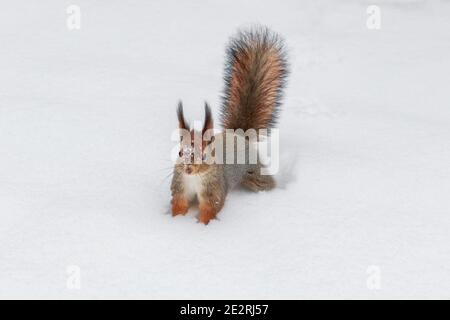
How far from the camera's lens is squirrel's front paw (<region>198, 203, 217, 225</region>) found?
3385 mm

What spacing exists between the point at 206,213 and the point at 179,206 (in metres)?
0.16

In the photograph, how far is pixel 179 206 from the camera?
3.43 m

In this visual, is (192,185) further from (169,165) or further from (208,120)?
(169,165)

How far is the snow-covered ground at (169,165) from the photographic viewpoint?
3043 mm

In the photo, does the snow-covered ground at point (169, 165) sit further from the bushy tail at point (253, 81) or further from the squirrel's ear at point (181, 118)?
the squirrel's ear at point (181, 118)

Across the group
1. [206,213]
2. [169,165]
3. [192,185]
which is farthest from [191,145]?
[169,165]

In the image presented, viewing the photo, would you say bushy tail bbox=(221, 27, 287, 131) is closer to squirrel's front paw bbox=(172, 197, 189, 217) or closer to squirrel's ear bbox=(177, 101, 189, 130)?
squirrel's front paw bbox=(172, 197, 189, 217)

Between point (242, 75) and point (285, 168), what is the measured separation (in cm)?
71

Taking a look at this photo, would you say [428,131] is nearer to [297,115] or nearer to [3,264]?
[297,115]

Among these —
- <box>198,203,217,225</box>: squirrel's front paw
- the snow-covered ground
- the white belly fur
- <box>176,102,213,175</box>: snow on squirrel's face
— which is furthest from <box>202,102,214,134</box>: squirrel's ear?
the snow-covered ground

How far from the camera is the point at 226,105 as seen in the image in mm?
4051

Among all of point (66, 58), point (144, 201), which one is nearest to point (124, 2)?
point (66, 58)

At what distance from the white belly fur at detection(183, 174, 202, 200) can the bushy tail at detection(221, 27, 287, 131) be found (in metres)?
0.79

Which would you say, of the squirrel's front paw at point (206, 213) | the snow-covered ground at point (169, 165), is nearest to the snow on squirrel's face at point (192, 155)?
the squirrel's front paw at point (206, 213)
